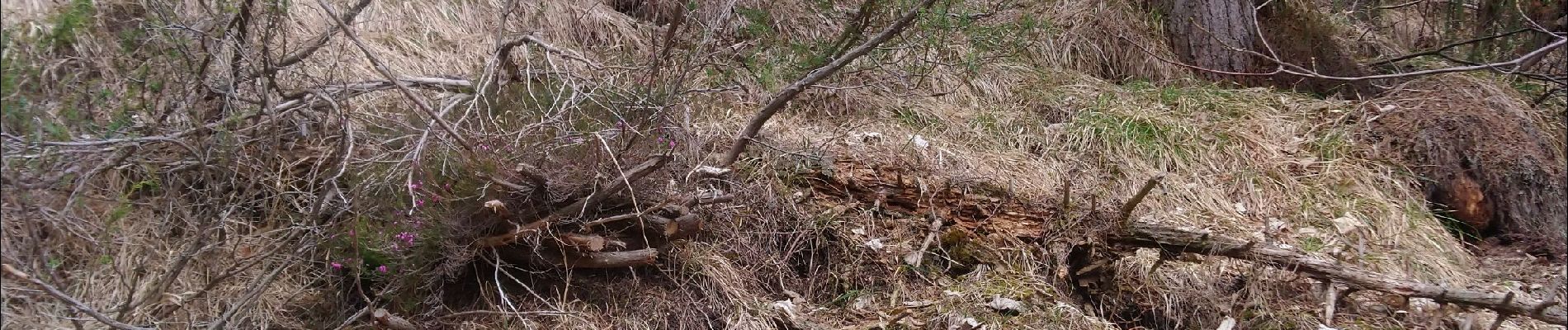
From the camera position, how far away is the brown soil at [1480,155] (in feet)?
14.7

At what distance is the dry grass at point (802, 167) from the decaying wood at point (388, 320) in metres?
0.15

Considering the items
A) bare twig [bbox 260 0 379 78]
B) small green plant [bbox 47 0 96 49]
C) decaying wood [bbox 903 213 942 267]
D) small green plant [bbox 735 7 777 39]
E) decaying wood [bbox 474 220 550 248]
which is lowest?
decaying wood [bbox 903 213 942 267]

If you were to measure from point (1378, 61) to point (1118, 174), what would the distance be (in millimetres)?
2396

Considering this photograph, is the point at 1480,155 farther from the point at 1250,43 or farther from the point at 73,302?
the point at 73,302

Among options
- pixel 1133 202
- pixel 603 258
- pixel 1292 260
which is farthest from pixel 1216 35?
pixel 603 258

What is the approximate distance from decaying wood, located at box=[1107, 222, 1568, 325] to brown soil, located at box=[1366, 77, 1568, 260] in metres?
1.37

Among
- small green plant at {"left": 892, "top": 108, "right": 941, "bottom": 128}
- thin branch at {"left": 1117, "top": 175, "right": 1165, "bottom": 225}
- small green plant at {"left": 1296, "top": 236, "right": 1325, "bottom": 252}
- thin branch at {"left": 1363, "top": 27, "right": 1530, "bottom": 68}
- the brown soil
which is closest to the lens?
thin branch at {"left": 1117, "top": 175, "right": 1165, "bottom": 225}

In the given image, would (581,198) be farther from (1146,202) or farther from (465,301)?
(1146,202)

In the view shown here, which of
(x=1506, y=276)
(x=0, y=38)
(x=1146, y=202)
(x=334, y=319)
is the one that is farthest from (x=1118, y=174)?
(x=0, y=38)

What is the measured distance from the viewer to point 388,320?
→ 9.29 ft

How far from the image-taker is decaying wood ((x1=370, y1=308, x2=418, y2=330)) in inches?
111

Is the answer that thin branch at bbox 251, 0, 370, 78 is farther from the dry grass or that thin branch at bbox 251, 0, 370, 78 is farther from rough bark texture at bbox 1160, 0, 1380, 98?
rough bark texture at bbox 1160, 0, 1380, 98

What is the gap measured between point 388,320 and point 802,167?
163 cm

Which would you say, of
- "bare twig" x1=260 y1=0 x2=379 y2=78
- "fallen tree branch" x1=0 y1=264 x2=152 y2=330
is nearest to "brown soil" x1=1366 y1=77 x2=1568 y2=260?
"bare twig" x1=260 y1=0 x2=379 y2=78
